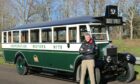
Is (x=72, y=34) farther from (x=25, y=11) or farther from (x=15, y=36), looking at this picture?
(x=25, y=11)

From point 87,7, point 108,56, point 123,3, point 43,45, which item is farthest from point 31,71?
point 123,3

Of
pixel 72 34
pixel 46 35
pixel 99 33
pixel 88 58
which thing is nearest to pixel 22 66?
pixel 46 35

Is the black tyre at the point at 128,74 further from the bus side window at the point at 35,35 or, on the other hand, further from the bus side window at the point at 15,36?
the bus side window at the point at 15,36

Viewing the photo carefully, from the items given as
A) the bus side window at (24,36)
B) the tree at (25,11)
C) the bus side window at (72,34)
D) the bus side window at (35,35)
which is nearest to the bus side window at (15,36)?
the bus side window at (24,36)

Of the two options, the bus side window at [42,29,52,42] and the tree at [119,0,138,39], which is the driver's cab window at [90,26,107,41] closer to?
the bus side window at [42,29,52,42]

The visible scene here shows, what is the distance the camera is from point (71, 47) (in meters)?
14.9

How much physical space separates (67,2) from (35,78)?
56.3 metres

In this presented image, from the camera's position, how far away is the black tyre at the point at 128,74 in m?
14.5

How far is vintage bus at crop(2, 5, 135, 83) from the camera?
14.2 metres

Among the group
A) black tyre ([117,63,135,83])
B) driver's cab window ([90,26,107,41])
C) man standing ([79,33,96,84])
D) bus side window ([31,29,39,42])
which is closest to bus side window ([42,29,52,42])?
bus side window ([31,29,39,42])

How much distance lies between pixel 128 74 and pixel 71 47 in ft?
7.29

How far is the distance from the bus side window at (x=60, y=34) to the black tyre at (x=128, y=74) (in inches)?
100

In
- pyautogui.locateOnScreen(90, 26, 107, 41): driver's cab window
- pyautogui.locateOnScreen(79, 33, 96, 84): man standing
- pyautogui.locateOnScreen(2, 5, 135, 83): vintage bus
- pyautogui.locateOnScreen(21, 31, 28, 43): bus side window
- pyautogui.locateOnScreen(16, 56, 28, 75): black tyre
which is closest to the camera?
pyautogui.locateOnScreen(79, 33, 96, 84): man standing

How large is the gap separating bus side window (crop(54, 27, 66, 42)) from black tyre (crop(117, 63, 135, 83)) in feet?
8.35
